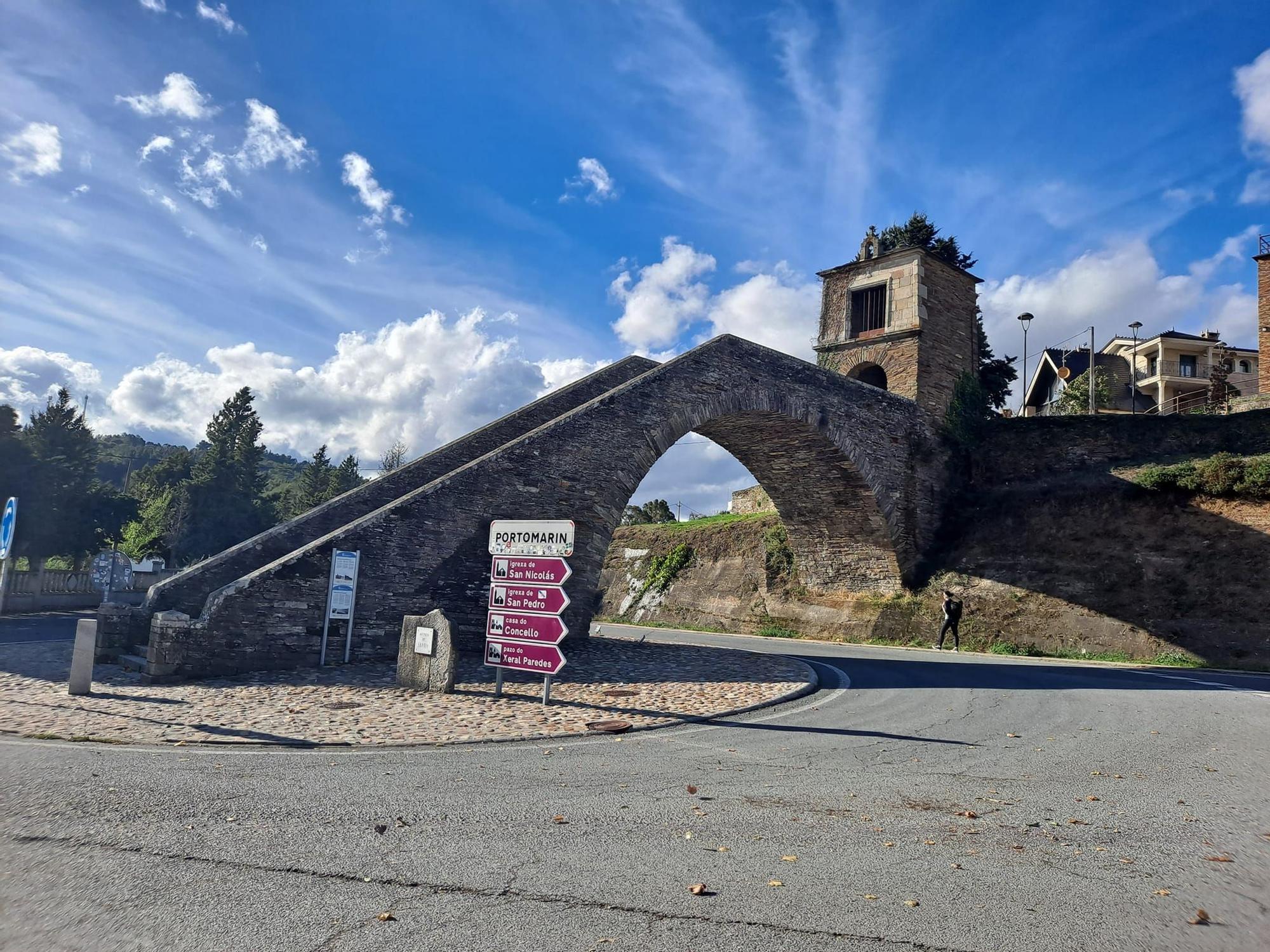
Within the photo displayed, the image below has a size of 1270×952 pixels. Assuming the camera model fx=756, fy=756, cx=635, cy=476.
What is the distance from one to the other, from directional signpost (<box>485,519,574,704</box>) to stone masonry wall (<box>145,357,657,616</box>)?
6.12 m

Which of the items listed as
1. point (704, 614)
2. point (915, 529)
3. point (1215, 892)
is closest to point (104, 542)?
point (704, 614)

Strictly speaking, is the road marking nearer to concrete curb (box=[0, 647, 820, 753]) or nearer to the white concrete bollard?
concrete curb (box=[0, 647, 820, 753])

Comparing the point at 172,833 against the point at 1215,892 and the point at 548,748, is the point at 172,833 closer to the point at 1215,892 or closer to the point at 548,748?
the point at 548,748

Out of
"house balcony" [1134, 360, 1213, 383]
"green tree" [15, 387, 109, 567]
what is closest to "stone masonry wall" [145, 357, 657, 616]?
"green tree" [15, 387, 109, 567]

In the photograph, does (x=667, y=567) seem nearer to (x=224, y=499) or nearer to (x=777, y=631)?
(x=777, y=631)

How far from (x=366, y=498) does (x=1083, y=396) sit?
1553 inches

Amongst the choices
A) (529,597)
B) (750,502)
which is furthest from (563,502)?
(750,502)

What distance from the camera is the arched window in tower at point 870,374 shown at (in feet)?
87.1

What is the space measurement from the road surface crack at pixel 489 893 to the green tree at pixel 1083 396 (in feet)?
136

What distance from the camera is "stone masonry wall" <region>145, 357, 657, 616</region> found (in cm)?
1306

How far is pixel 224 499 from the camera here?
48562 mm

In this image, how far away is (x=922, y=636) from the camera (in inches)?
846

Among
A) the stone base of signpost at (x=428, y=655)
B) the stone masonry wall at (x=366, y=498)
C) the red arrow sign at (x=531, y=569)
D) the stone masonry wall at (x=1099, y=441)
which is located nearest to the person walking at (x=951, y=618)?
the stone masonry wall at (x=1099, y=441)

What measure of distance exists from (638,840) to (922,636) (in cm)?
1916
